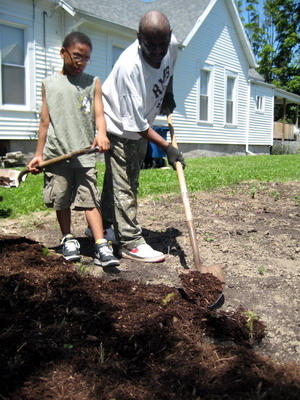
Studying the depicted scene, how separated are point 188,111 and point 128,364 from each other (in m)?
15.0

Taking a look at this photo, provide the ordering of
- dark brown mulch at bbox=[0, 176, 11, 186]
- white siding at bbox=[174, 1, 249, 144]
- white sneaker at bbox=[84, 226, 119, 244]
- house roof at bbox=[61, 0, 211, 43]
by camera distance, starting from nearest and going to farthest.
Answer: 1. white sneaker at bbox=[84, 226, 119, 244]
2. dark brown mulch at bbox=[0, 176, 11, 186]
3. house roof at bbox=[61, 0, 211, 43]
4. white siding at bbox=[174, 1, 249, 144]

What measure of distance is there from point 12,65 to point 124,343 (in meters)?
9.60

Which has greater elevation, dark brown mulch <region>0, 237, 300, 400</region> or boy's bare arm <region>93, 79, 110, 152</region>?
boy's bare arm <region>93, 79, 110, 152</region>

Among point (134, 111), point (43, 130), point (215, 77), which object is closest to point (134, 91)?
point (134, 111)

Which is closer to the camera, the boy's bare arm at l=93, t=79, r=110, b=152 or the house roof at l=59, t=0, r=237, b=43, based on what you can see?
the boy's bare arm at l=93, t=79, r=110, b=152

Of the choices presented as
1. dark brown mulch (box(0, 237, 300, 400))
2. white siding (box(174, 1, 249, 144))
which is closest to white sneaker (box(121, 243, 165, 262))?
dark brown mulch (box(0, 237, 300, 400))

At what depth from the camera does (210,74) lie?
56.7 feet

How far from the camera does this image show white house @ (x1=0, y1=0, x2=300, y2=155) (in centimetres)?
1026

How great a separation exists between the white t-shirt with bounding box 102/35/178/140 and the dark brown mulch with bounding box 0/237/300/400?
47.5 inches

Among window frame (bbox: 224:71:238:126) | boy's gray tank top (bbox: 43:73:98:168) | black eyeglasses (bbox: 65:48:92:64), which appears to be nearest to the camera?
black eyeglasses (bbox: 65:48:92:64)

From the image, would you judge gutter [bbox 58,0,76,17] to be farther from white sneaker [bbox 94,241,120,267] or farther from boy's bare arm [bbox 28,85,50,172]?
white sneaker [bbox 94,241,120,267]

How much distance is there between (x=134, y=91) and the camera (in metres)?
3.07

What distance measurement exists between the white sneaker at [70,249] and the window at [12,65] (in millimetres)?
7728

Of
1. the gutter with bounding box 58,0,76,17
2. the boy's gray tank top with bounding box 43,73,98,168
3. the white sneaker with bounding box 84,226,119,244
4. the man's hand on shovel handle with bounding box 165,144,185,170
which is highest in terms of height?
the gutter with bounding box 58,0,76,17
